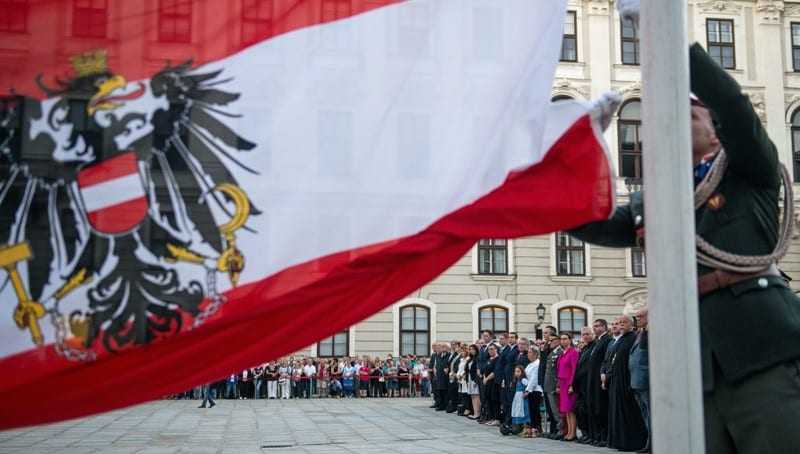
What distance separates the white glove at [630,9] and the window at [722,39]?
38.6 meters

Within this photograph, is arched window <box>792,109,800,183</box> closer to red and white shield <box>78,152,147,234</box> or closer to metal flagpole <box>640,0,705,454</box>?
metal flagpole <box>640,0,705,454</box>

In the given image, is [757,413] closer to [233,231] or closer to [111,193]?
[233,231]

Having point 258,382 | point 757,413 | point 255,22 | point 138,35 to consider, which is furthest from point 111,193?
point 258,382

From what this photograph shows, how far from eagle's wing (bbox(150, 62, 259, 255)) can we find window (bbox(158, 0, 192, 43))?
105mm

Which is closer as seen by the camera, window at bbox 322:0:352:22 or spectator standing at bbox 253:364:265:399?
window at bbox 322:0:352:22

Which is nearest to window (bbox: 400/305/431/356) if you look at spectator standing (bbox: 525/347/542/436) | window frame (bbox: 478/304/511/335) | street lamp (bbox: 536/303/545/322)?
window frame (bbox: 478/304/511/335)

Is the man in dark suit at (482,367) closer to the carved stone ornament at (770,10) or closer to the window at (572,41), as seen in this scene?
the window at (572,41)

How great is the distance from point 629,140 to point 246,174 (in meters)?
36.3

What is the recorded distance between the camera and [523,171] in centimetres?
323

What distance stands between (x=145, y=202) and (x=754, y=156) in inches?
81.0

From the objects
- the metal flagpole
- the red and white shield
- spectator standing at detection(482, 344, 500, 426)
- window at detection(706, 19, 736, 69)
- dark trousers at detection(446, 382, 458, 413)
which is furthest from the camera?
window at detection(706, 19, 736, 69)

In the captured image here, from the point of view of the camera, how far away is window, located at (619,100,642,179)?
3734 cm

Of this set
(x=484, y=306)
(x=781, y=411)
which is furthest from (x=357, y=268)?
(x=484, y=306)

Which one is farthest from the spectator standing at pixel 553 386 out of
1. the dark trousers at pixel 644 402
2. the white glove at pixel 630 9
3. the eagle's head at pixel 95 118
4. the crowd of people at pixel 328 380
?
the crowd of people at pixel 328 380
